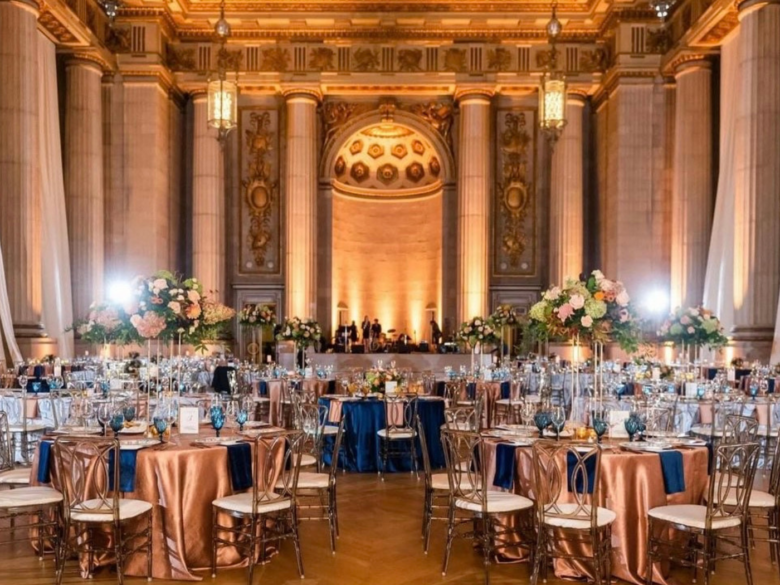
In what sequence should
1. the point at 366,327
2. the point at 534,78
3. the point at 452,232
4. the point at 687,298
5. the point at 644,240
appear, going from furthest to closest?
the point at 366,327 → the point at 452,232 → the point at 534,78 → the point at 644,240 → the point at 687,298

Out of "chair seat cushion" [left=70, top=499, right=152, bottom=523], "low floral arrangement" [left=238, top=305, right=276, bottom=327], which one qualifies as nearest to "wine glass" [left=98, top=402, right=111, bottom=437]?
"chair seat cushion" [left=70, top=499, right=152, bottom=523]

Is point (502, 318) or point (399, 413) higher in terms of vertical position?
point (502, 318)

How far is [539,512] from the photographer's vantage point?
16.4ft

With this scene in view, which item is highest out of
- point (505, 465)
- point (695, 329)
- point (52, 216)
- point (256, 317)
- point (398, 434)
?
point (52, 216)

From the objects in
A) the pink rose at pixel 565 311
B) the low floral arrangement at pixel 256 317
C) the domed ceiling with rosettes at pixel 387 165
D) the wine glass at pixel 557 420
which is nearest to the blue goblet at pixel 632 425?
the wine glass at pixel 557 420

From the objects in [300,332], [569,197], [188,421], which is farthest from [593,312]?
[569,197]

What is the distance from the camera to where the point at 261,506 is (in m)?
5.18

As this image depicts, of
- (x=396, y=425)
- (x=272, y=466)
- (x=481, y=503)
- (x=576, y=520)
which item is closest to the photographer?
(x=576, y=520)

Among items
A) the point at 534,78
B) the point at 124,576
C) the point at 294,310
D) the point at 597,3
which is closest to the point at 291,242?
the point at 294,310

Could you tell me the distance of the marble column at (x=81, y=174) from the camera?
16.3m

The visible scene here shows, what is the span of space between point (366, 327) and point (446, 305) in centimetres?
248

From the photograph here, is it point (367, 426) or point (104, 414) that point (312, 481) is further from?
point (367, 426)

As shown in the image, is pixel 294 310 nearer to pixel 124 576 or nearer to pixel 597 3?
pixel 597 3

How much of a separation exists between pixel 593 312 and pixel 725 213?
9.21 metres
